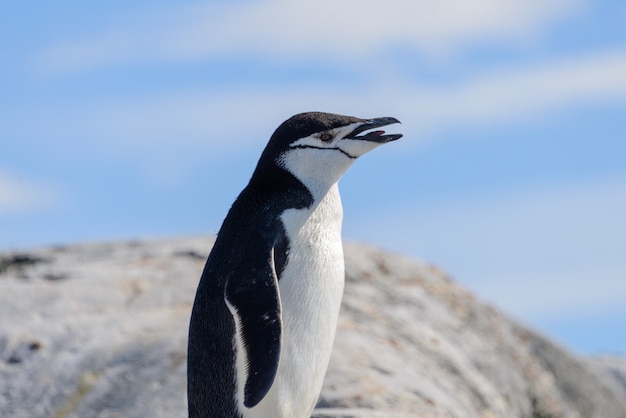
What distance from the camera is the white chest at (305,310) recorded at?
568cm

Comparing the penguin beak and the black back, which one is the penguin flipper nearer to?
the black back

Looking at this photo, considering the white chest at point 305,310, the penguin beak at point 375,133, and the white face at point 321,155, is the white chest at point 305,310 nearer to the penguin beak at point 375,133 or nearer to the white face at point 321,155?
the white face at point 321,155

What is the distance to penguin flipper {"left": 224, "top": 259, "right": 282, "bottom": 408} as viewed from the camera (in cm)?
543

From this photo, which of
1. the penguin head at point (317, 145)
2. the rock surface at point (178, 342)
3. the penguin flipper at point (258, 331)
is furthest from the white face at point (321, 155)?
the rock surface at point (178, 342)

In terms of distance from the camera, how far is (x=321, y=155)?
5840 mm

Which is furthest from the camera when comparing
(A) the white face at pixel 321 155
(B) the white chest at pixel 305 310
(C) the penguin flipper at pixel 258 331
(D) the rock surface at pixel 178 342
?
(D) the rock surface at pixel 178 342

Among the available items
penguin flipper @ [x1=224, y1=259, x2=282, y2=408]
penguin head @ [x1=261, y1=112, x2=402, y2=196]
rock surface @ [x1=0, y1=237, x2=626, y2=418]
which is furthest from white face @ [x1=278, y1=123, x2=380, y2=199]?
rock surface @ [x1=0, y1=237, x2=626, y2=418]

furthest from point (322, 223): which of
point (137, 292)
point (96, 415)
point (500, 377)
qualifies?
point (500, 377)

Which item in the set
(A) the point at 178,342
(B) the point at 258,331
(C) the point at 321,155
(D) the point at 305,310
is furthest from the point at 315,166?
(A) the point at 178,342

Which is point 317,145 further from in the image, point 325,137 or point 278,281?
point 278,281

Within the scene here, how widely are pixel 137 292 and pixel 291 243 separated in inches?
133

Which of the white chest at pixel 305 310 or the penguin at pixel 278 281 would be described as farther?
the white chest at pixel 305 310

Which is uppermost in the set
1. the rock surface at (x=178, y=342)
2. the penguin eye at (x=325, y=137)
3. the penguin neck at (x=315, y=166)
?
the penguin eye at (x=325, y=137)

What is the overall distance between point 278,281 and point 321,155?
68 centimetres
